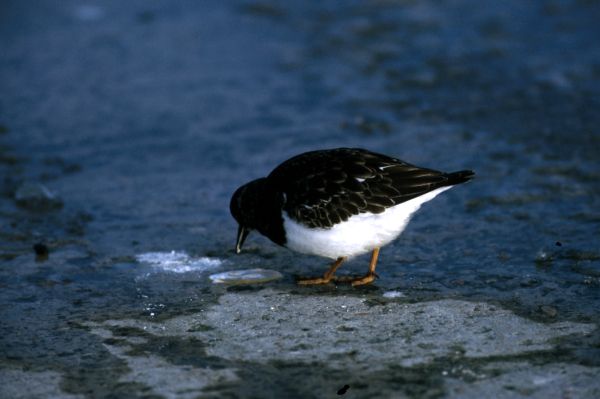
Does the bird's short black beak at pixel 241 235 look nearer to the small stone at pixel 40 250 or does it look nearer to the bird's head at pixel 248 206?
the bird's head at pixel 248 206

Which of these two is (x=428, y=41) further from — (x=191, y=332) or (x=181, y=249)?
(x=191, y=332)

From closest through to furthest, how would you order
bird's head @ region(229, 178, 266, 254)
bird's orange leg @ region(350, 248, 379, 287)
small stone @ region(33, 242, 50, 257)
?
1. bird's orange leg @ region(350, 248, 379, 287)
2. bird's head @ region(229, 178, 266, 254)
3. small stone @ region(33, 242, 50, 257)

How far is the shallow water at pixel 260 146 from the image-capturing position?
5.00 metres

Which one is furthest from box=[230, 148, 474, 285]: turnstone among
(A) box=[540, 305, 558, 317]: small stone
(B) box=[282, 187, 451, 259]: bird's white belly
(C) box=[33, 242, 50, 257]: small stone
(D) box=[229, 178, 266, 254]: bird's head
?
(C) box=[33, 242, 50, 257]: small stone

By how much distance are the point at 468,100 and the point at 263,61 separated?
7.99 feet

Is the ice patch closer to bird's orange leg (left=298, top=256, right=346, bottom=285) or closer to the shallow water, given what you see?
the shallow water

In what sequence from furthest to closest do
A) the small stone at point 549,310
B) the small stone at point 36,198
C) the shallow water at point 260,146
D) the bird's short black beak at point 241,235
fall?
the small stone at point 36,198 → the bird's short black beak at point 241,235 → the shallow water at point 260,146 → the small stone at point 549,310

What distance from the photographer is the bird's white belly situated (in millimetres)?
5230

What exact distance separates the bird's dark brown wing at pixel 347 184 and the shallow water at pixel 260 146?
48 centimetres

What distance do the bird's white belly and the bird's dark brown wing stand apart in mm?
36

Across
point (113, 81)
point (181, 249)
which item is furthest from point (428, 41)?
point (181, 249)

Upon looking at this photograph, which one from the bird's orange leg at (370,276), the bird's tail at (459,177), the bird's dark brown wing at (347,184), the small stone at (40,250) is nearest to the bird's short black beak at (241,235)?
the bird's dark brown wing at (347,184)

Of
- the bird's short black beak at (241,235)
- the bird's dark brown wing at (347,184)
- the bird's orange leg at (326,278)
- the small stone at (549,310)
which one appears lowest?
the small stone at (549,310)

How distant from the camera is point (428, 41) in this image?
10.3 metres
